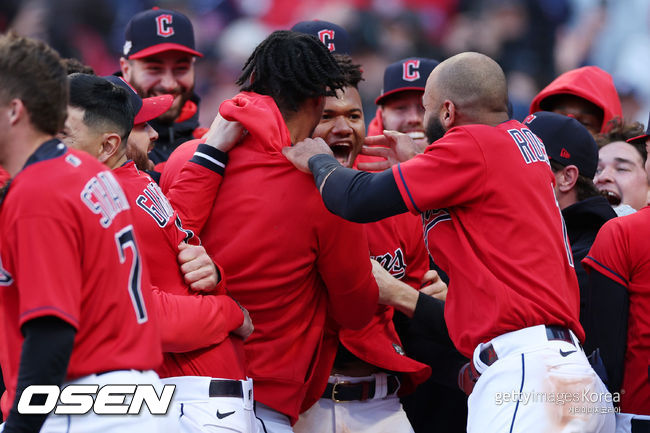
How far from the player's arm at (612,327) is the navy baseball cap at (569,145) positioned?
30.7 inches

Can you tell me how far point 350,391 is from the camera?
3.65 meters

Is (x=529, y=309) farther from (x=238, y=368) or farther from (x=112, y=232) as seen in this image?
(x=112, y=232)

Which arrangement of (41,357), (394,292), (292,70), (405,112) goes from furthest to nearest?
1. (405,112)
2. (394,292)
3. (292,70)
4. (41,357)

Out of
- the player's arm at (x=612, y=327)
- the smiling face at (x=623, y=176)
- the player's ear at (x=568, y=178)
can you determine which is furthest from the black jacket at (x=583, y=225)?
the smiling face at (x=623, y=176)

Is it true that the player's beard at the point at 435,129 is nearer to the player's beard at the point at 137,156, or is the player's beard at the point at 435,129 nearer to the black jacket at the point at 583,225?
the black jacket at the point at 583,225

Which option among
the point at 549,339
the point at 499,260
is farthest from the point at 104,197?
the point at 549,339

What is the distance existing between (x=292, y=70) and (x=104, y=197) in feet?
3.96

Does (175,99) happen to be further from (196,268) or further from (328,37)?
(196,268)

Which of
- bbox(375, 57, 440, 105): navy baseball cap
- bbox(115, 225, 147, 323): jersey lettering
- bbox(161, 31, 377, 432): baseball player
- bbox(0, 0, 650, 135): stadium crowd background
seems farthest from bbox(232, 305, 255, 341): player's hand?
bbox(0, 0, 650, 135): stadium crowd background

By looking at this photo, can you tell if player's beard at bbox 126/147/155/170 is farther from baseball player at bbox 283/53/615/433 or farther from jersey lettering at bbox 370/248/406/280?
jersey lettering at bbox 370/248/406/280

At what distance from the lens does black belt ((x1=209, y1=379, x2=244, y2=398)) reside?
9.37ft

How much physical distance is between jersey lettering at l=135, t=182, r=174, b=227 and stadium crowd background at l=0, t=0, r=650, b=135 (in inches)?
210

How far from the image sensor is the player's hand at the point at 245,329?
3027mm

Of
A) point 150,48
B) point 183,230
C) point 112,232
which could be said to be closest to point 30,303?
point 112,232
